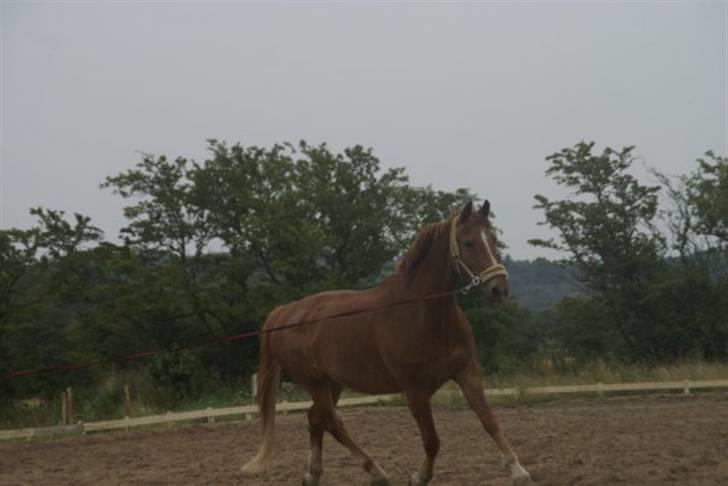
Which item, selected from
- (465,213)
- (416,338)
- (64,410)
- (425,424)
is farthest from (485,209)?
(64,410)

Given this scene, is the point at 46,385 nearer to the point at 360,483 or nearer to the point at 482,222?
the point at 360,483

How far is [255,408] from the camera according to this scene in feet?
52.6

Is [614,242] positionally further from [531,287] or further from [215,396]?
[531,287]

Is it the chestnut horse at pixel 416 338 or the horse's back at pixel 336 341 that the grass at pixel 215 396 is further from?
the chestnut horse at pixel 416 338

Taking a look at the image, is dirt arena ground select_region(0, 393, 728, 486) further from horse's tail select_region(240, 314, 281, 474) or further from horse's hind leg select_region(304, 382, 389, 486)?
horse's tail select_region(240, 314, 281, 474)

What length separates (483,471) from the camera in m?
6.41

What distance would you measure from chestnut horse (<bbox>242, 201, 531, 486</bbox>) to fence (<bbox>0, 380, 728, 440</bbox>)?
30.4ft

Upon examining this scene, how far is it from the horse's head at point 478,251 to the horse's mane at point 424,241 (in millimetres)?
122

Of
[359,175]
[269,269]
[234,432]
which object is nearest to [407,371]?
[234,432]

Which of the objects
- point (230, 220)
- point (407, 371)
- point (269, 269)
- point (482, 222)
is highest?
point (230, 220)

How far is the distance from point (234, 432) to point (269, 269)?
15.1 m

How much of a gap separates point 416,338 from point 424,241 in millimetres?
825

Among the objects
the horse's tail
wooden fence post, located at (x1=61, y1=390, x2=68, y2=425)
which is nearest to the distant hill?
wooden fence post, located at (x1=61, y1=390, x2=68, y2=425)

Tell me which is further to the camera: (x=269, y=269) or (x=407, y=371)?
(x=269, y=269)
